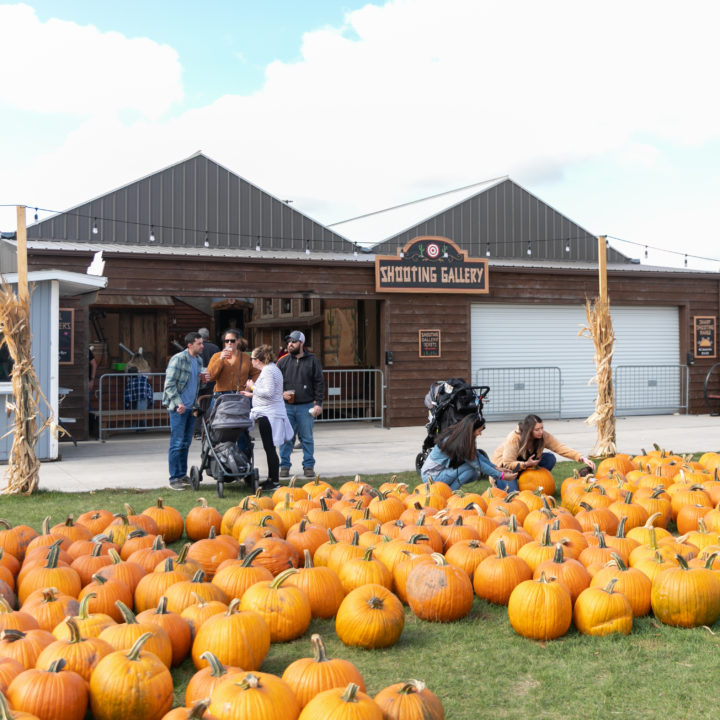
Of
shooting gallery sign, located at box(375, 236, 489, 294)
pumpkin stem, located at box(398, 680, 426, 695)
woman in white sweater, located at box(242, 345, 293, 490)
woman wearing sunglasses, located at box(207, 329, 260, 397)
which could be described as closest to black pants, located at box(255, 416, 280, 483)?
woman in white sweater, located at box(242, 345, 293, 490)

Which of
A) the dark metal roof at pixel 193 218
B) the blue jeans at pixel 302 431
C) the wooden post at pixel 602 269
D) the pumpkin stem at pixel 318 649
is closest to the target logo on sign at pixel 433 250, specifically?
the wooden post at pixel 602 269

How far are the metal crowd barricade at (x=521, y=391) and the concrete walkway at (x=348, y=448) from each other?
0.51 metres

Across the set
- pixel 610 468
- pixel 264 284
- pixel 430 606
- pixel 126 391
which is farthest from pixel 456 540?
pixel 126 391

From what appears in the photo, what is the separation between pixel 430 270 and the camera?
50.9 feet

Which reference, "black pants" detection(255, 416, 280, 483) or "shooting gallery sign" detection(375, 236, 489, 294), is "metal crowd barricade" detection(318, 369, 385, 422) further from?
"black pants" detection(255, 416, 280, 483)

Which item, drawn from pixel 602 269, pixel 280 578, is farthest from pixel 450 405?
pixel 280 578

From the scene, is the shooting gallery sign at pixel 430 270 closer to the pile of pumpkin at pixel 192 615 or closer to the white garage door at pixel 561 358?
the white garage door at pixel 561 358

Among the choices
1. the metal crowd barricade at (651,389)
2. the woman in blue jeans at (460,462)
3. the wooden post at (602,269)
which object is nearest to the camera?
the woman in blue jeans at (460,462)

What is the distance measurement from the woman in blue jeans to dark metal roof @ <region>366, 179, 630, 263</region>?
17484 millimetres

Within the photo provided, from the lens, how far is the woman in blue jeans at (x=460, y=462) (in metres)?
7.04

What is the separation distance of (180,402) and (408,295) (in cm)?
802

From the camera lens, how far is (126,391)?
50.4 feet

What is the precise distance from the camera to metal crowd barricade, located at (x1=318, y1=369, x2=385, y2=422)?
15.7m

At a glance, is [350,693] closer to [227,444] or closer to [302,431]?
[227,444]
